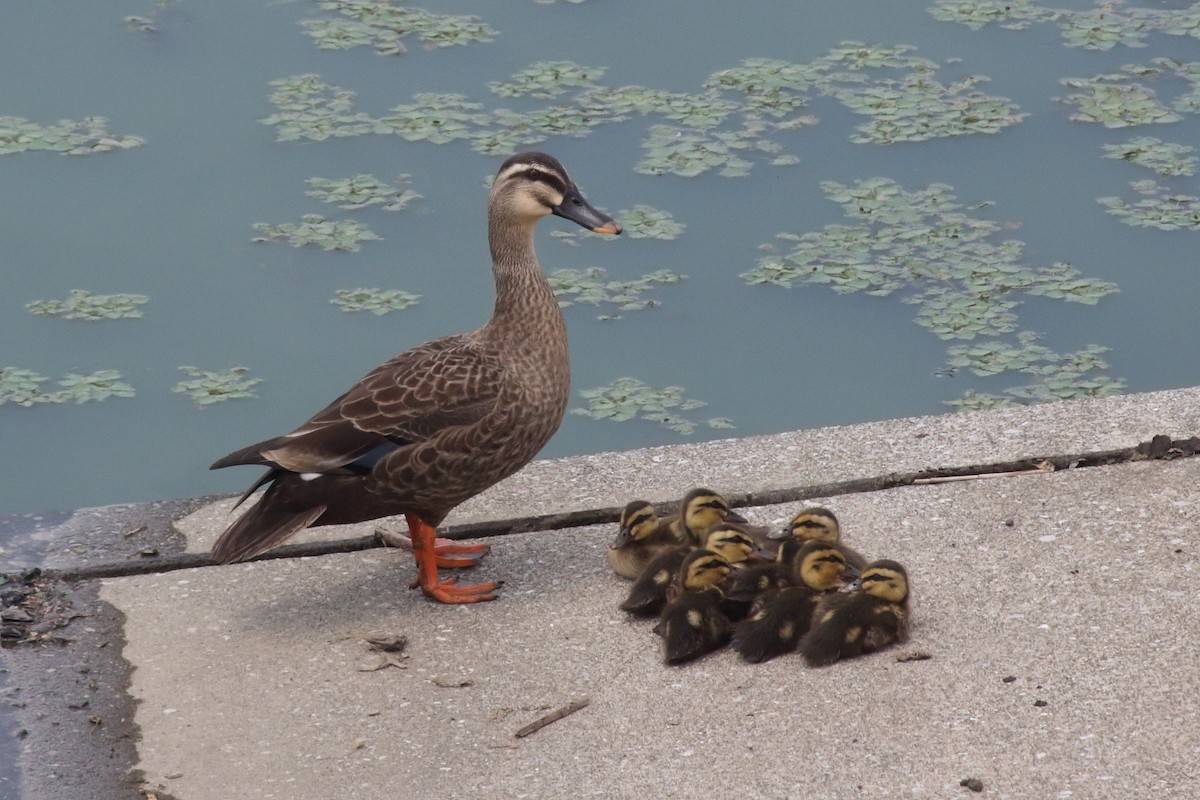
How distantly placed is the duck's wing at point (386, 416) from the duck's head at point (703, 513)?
67 cm

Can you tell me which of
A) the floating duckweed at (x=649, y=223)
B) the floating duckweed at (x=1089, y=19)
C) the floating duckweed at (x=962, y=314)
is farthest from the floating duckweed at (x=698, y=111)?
the floating duckweed at (x=962, y=314)

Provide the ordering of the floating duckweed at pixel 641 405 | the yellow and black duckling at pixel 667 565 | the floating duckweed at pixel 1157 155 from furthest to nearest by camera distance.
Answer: the floating duckweed at pixel 1157 155
the floating duckweed at pixel 641 405
the yellow and black duckling at pixel 667 565

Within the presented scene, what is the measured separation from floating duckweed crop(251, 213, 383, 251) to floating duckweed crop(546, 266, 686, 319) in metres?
1.00

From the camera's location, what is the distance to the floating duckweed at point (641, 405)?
22.6 ft

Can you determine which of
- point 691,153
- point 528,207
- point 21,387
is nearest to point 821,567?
point 528,207

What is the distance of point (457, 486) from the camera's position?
15.7 feet

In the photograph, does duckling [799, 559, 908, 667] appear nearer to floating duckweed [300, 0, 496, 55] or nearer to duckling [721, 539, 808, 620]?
duckling [721, 539, 808, 620]

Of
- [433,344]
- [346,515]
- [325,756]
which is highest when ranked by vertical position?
[433,344]

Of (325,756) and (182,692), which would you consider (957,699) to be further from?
(182,692)

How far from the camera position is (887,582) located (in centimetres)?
418

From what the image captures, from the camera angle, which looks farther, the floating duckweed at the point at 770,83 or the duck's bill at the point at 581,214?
the floating duckweed at the point at 770,83

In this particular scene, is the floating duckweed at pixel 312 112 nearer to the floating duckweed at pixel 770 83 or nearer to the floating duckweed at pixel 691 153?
the floating duckweed at pixel 691 153

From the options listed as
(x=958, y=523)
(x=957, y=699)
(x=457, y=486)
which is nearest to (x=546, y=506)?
(x=457, y=486)

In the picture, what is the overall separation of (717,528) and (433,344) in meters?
1.12
